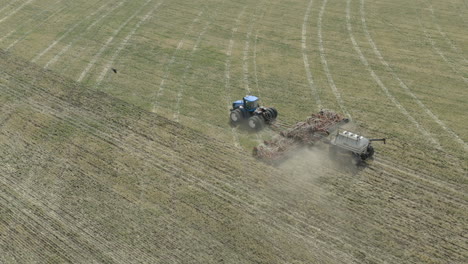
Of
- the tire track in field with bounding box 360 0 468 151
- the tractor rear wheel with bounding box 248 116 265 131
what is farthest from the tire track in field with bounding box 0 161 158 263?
the tire track in field with bounding box 360 0 468 151

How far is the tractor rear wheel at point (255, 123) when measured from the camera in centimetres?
2155

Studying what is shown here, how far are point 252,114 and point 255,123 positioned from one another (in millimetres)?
867

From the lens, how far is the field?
15.3 meters

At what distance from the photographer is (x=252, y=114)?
22281 millimetres

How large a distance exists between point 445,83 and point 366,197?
47.2 ft

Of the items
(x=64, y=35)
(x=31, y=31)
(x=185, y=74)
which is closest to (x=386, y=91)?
(x=185, y=74)

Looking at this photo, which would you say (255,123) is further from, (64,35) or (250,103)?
(64,35)

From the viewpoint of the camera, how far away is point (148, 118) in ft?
76.2

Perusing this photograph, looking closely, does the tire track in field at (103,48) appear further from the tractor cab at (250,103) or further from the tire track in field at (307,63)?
the tire track in field at (307,63)

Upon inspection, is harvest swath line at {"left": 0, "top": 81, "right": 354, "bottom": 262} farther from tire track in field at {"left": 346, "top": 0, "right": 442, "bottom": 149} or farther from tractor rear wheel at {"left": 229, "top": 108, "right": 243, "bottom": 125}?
tire track in field at {"left": 346, "top": 0, "right": 442, "bottom": 149}

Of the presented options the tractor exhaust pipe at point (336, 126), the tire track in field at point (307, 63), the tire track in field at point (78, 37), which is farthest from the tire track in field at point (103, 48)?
the tractor exhaust pipe at point (336, 126)

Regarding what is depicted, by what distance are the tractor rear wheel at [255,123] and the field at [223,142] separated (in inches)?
18.5

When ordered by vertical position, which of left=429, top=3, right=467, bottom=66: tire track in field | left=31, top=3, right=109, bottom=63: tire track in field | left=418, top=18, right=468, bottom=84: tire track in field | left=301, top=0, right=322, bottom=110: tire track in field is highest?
left=429, top=3, right=467, bottom=66: tire track in field

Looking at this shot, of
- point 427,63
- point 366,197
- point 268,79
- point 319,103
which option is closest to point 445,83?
point 427,63
